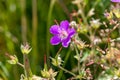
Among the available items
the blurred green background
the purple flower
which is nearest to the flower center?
the purple flower

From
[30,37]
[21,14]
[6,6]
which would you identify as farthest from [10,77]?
[6,6]

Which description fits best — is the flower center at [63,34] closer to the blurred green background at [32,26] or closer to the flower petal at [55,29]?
the flower petal at [55,29]

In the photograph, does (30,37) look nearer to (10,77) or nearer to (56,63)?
(10,77)

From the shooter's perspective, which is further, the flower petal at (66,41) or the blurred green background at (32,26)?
the blurred green background at (32,26)

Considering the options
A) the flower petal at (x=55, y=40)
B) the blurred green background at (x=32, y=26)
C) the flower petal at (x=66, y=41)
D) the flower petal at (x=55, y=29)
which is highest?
the blurred green background at (x=32, y=26)

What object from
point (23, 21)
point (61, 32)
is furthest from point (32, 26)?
point (61, 32)

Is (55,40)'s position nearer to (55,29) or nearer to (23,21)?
(55,29)

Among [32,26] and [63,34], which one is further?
[32,26]

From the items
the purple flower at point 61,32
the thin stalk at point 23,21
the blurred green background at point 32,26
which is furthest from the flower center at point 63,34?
the thin stalk at point 23,21

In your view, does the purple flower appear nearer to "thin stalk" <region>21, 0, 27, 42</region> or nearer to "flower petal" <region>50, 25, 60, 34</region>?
"flower petal" <region>50, 25, 60, 34</region>
